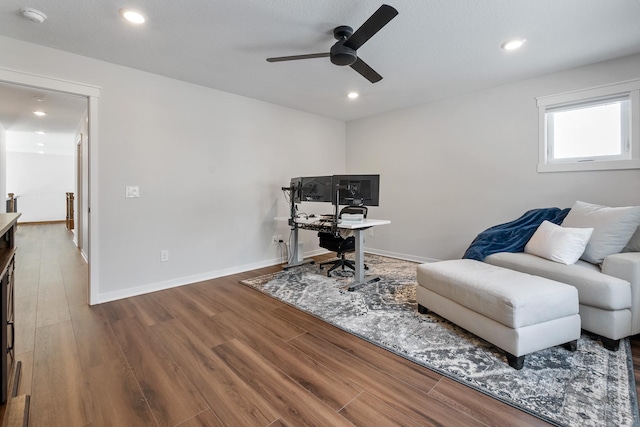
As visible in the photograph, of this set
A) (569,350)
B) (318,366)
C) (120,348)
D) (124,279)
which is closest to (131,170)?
(124,279)

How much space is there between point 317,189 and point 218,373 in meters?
2.39

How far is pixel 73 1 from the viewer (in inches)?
77.8

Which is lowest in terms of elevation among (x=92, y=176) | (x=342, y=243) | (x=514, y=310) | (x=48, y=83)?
(x=514, y=310)

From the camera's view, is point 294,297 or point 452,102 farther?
point 452,102

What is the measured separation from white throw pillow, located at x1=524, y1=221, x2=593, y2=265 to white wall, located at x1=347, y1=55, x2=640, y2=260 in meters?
0.92

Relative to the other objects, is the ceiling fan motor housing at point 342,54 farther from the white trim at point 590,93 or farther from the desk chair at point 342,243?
the white trim at point 590,93

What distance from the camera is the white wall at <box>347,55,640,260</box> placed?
3080mm

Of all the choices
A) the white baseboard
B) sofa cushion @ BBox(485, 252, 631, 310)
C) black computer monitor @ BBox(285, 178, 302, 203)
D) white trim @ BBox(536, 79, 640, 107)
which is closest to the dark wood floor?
the white baseboard

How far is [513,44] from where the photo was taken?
2572 millimetres

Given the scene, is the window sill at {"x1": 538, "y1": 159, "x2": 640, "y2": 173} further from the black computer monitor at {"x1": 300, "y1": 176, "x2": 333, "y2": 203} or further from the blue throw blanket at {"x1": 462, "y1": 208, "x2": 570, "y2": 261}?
the black computer monitor at {"x1": 300, "y1": 176, "x2": 333, "y2": 203}

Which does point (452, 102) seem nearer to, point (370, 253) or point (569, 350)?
point (370, 253)

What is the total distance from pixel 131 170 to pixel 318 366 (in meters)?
2.75

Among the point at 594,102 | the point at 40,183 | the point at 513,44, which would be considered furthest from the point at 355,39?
the point at 40,183

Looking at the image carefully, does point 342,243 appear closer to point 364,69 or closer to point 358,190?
A: point 358,190
